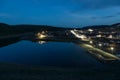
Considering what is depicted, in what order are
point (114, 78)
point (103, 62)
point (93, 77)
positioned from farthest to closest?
point (103, 62) → point (93, 77) → point (114, 78)

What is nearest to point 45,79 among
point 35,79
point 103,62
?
point 35,79

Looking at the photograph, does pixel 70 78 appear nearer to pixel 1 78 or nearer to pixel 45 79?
pixel 45 79

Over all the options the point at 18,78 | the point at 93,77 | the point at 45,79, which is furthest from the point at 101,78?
the point at 18,78

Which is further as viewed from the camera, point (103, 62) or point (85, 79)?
point (103, 62)

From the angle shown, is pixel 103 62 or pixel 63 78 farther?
pixel 103 62

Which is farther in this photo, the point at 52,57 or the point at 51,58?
the point at 52,57

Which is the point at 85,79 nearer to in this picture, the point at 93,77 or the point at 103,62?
the point at 93,77

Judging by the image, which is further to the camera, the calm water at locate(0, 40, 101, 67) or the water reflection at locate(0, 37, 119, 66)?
the water reflection at locate(0, 37, 119, 66)

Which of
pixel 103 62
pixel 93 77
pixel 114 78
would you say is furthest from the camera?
pixel 103 62

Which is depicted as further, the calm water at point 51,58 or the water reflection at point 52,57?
the water reflection at point 52,57
